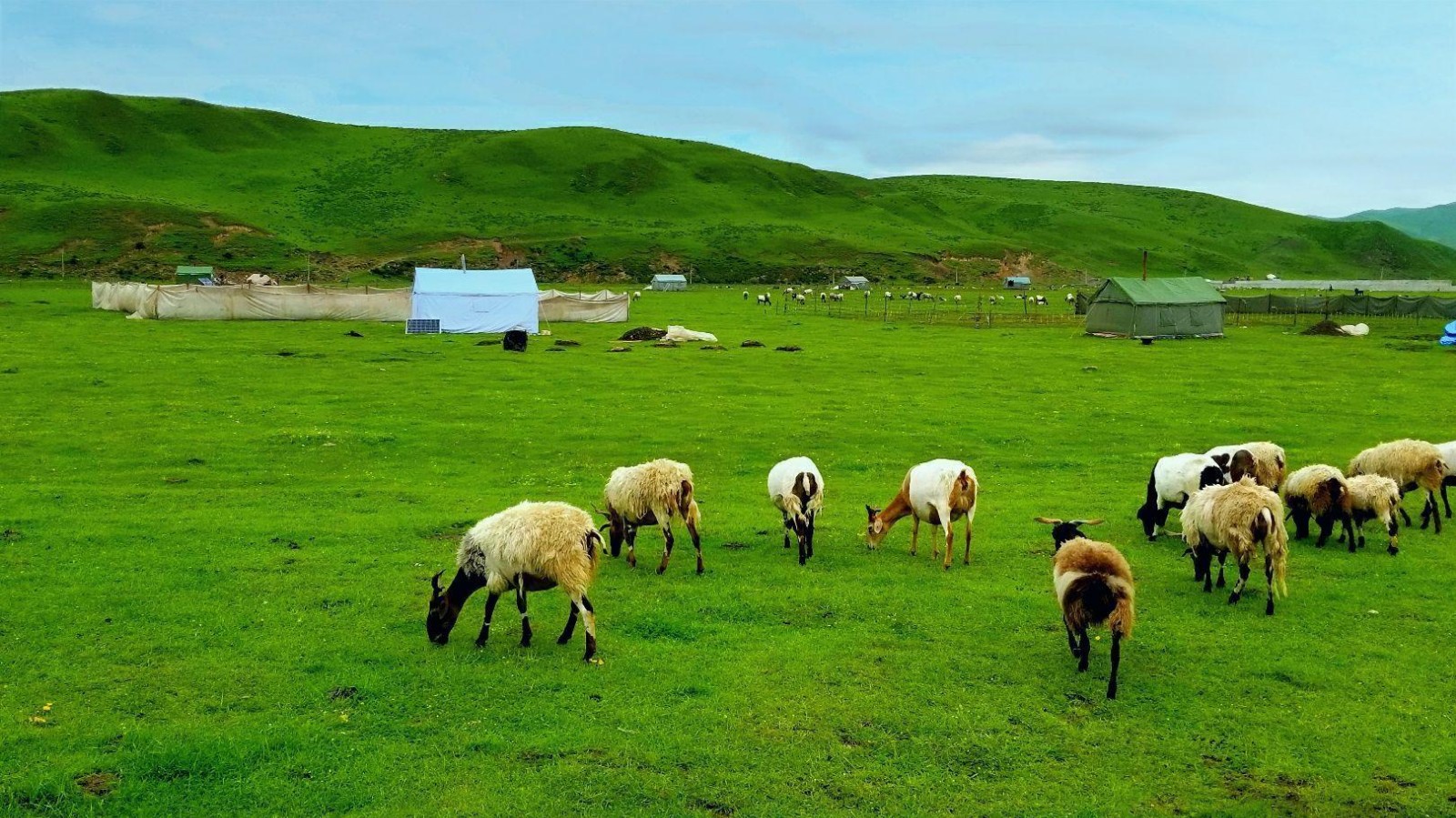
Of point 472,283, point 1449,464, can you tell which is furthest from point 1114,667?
point 472,283

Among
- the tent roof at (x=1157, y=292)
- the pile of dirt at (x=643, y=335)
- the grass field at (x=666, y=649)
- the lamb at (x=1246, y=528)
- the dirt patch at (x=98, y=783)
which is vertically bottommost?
the dirt patch at (x=98, y=783)

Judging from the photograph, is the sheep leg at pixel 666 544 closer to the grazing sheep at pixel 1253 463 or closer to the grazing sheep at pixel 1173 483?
the grazing sheep at pixel 1173 483

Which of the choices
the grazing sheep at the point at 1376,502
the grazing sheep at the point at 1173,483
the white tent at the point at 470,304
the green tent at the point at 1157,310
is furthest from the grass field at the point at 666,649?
the green tent at the point at 1157,310

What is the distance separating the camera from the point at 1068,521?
14406 millimetres

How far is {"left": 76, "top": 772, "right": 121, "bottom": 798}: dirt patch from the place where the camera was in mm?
8227

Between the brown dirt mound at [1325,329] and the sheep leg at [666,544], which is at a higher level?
the brown dirt mound at [1325,329]

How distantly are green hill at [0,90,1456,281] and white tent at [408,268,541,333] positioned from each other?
2454 inches

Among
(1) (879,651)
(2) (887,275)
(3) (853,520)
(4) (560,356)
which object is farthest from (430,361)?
(2) (887,275)

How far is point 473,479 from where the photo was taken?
21.4 metres

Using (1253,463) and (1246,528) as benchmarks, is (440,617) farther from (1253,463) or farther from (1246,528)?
(1253,463)

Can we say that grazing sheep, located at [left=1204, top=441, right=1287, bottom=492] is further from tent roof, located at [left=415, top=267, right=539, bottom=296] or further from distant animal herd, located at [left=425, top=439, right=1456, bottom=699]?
tent roof, located at [left=415, top=267, right=539, bottom=296]

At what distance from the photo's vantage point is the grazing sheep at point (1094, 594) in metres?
10.8

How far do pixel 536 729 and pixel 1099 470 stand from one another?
1716cm

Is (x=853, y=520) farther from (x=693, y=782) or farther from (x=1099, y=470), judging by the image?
(x=693, y=782)
